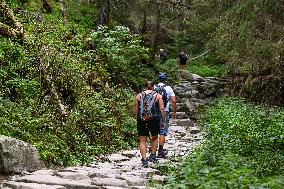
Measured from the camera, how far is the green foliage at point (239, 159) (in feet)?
24.0

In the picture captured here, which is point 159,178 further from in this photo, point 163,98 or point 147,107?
point 163,98

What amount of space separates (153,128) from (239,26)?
6721mm

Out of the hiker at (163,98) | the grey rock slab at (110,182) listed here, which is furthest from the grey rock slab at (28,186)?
the hiker at (163,98)

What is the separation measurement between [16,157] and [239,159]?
13.6ft

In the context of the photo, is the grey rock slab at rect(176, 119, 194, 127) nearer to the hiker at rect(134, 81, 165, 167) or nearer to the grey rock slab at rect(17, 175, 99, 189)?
the hiker at rect(134, 81, 165, 167)

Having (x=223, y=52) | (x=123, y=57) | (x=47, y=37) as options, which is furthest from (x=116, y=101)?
(x=223, y=52)

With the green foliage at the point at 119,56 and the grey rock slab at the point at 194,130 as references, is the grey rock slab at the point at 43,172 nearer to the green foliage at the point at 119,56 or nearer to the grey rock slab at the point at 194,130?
the green foliage at the point at 119,56

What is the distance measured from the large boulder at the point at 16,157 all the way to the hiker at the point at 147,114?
229cm

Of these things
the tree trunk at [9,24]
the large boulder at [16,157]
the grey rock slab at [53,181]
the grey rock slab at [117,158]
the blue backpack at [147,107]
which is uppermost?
the tree trunk at [9,24]

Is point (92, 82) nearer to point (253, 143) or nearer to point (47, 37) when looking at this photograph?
point (47, 37)

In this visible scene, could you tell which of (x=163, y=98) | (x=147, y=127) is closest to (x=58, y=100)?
(x=163, y=98)

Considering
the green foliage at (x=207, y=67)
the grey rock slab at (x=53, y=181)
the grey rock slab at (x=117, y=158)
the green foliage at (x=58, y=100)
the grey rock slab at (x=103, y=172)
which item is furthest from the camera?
the green foliage at (x=207, y=67)

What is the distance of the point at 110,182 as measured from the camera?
320 inches

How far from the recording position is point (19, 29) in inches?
591
